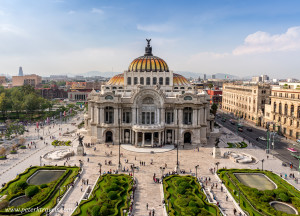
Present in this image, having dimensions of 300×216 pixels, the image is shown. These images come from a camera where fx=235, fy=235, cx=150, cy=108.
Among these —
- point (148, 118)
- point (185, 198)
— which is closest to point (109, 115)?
point (148, 118)

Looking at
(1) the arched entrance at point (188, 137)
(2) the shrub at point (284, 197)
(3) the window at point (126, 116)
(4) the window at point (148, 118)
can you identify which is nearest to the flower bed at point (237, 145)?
(1) the arched entrance at point (188, 137)

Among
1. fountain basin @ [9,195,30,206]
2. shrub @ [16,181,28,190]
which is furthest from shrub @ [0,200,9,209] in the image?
shrub @ [16,181,28,190]

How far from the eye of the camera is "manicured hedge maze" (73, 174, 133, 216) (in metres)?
34.0

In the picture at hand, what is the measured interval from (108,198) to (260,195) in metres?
25.7

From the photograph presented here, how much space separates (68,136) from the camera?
276 ft

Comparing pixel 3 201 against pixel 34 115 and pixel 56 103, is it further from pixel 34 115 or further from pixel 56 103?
pixel 56 103

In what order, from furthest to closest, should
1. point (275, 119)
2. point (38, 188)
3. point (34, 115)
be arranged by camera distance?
1. point (34, 115)
2. point (275, 119)
3. point (38, 188)

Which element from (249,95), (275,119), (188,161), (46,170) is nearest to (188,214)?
(188,161)

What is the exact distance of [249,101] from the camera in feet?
385

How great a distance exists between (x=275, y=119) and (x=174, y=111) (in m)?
47.1

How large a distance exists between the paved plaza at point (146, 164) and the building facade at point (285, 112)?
2221cm

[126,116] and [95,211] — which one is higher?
[126,116]

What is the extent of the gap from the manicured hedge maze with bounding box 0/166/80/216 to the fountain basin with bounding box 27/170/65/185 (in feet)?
3.72

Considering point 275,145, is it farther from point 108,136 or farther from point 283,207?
point 108,136
